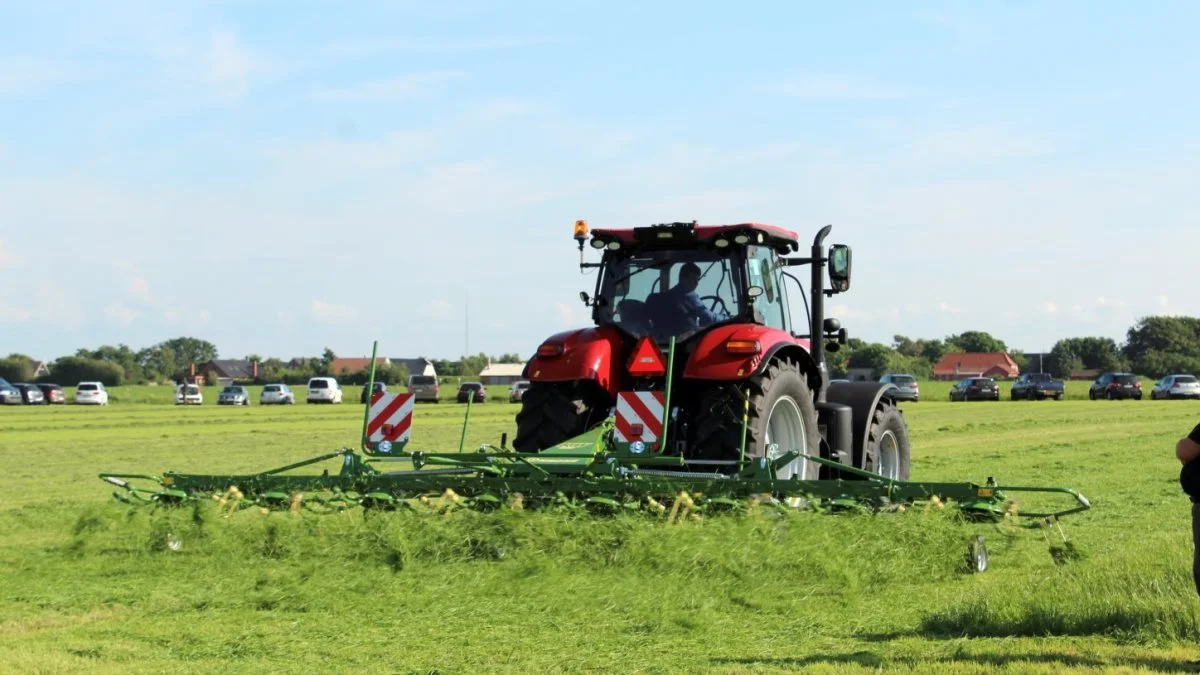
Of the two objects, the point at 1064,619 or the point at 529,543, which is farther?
the point at 529,543

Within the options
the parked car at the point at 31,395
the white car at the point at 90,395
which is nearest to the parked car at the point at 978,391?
the white car at the point at 90,395

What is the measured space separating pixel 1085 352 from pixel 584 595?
445ft

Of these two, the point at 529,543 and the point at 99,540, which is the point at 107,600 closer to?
the point at 99,540

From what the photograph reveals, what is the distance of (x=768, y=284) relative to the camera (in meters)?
9.90

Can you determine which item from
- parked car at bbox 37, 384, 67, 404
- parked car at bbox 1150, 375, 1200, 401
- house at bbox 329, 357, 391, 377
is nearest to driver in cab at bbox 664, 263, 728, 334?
parked car at bbox 1150, 375, 1200, 401

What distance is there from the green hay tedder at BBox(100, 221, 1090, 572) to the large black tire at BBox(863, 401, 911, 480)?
2 cm

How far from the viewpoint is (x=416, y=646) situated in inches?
231

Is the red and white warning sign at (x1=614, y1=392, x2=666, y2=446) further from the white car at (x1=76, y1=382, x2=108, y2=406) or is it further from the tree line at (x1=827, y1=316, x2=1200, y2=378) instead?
the tree line at (x1=827, y1=316, x2=1200, y2=378)

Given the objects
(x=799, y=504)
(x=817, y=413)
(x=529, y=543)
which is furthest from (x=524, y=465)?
(x=817, y=413)

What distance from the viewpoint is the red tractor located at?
28.3ft

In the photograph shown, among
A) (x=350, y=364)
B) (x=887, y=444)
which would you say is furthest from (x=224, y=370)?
(x=887, y=444)

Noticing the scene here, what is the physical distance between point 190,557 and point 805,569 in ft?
12.8

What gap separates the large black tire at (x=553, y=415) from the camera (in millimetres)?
A: 9203

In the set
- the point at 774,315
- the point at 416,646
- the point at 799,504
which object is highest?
the point at 774,315
